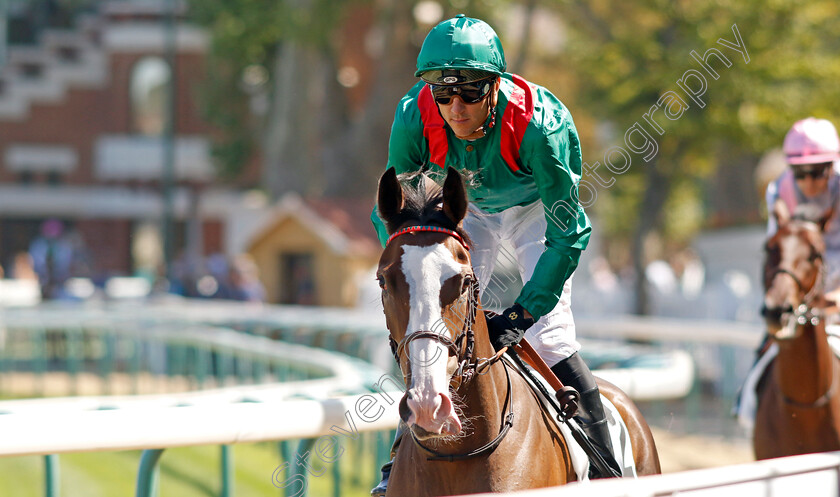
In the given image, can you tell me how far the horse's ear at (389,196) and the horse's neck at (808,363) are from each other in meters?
2.81

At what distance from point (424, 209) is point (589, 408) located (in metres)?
0.98

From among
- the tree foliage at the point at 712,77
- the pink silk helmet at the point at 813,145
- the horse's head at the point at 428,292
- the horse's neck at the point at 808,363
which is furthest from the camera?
the tree foliage at the point at 712,77

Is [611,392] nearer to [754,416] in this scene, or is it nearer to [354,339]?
[754,416]

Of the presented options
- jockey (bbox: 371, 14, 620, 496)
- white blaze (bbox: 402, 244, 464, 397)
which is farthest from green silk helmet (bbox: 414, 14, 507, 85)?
white blaze (bbox: 402, 244, 464, 397)

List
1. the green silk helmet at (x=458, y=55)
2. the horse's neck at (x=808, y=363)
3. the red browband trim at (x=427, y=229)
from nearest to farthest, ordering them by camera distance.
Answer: the red browband trim at (x=427, y=229) < the green silk helmet at (x=458, y=55) < the horse's neck at (x=808, y=363)

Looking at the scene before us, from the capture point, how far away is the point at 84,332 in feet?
43.1

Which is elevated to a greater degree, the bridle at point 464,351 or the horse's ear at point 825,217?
the horse's ear at point 825,217

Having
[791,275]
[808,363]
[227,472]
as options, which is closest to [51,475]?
[227,472]

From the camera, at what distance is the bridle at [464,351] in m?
2.49

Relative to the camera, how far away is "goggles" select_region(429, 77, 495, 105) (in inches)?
118

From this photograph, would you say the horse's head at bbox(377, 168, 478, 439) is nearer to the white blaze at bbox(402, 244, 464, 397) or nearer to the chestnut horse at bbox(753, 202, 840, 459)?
A: the white blaze at bbox(402, 244, 464, 397)

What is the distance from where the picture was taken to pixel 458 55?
293 centimetres

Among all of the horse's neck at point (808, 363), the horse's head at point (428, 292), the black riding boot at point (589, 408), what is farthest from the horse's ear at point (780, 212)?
the horse's head at point (428, 292)

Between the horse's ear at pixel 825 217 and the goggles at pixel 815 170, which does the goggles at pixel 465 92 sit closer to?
the goggles at pixel 815 170
